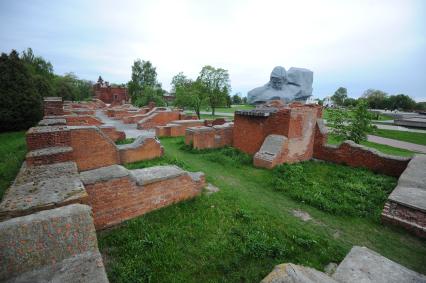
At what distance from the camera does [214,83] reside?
31656mm

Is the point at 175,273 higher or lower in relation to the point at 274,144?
lower

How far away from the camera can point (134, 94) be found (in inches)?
1807

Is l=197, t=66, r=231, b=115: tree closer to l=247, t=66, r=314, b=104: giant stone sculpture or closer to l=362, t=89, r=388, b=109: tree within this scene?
l=247, t=66, r=314, b=104: giant stone sculpture

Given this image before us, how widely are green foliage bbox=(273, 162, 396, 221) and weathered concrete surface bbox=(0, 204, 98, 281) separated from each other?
5.59 metres

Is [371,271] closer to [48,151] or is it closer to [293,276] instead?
[293,276]

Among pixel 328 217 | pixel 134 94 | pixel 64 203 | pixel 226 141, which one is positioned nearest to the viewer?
pixel 64 203

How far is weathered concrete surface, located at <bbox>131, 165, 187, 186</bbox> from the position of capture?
4.68 metres

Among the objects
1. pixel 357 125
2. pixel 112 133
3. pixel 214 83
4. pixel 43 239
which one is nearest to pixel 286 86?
pixel 214 83

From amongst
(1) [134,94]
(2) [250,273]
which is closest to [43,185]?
(2) [250,273]

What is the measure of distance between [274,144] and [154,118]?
12.9 metres

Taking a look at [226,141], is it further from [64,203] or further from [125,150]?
[64,203]

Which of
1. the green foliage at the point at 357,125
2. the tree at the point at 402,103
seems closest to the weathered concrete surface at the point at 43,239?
the green foliage at the point at 357,125

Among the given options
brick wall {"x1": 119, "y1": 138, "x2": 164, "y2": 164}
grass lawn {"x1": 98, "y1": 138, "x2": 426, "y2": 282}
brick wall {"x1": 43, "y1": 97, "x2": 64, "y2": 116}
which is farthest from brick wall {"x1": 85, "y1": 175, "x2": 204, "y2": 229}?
brick wall {"x1": 43, "y1": 97, "x2": 64, "y2": 116}

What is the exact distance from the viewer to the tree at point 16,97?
1476 cm
